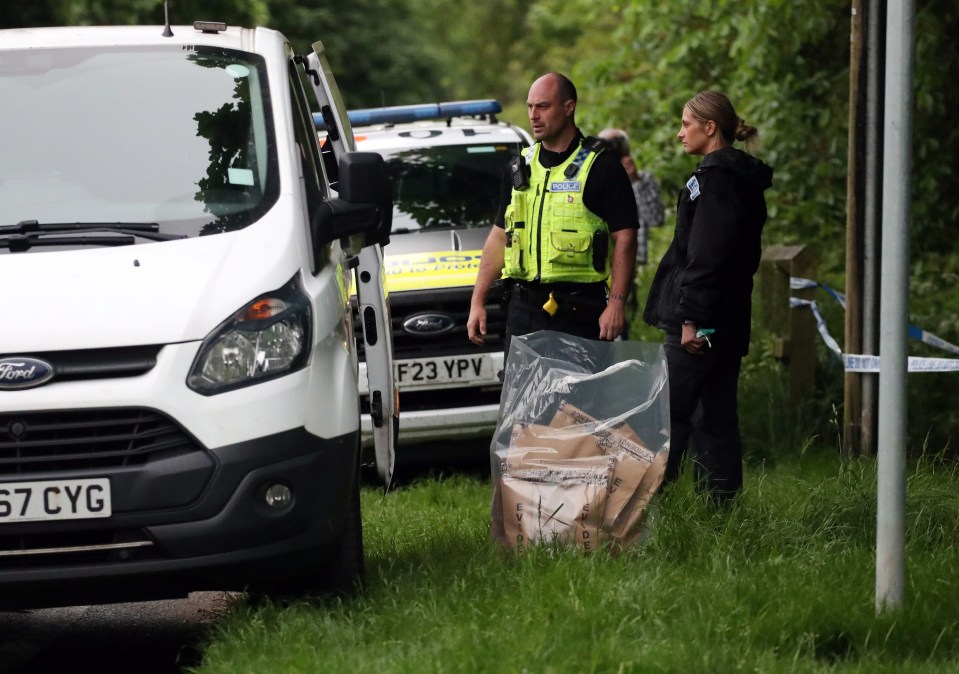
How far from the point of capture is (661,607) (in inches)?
182

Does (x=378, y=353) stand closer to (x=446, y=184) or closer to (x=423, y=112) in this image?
(x=446, y=184)

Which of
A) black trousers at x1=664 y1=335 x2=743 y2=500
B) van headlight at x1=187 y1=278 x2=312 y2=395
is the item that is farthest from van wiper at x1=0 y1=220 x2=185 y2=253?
black trousers at x1=664 y1=335 x2=743 y2=500

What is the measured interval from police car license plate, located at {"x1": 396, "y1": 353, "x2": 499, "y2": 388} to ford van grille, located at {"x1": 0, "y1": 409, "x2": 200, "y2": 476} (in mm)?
3597

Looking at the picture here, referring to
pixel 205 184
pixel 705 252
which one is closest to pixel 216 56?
pixel 205 184

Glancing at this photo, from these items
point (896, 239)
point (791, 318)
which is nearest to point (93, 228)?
point (896, 239)

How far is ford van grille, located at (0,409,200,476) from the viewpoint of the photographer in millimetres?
4461

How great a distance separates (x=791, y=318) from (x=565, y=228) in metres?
2.90

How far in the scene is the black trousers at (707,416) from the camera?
5945 millimetres

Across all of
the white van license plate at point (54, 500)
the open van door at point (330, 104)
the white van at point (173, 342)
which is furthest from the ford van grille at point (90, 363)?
the open van door at point (330, 104)

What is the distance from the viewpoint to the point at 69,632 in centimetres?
579

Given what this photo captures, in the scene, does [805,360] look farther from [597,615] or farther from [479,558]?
[597,615]

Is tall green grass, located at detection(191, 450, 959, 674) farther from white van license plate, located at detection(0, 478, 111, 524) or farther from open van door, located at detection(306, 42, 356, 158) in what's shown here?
open van door, located at detection(306, 42, 356, 158)

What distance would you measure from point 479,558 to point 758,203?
165 centimetres

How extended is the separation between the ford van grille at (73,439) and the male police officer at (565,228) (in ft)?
7.36
